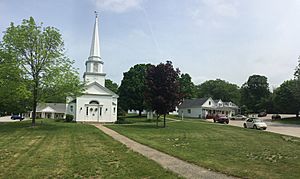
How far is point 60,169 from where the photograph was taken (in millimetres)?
9195

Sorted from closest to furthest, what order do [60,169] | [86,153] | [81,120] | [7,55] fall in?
[60,169]
[86,153]
[7,55]
[81,120]

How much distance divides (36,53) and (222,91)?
83232 millimetres

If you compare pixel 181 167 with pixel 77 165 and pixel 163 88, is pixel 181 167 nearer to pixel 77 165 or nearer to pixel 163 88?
pixel 77 165

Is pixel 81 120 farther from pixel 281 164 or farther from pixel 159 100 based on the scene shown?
pixel 281 164

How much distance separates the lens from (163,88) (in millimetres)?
28750

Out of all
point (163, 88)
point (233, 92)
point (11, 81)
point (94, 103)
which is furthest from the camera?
point (233, 92)

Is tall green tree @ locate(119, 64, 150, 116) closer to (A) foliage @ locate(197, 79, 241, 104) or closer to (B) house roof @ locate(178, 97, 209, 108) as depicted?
(B) house roof @ locate(178, 97, 209, 108)

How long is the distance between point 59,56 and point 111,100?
17.8 m

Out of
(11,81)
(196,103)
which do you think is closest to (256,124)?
(11,81)

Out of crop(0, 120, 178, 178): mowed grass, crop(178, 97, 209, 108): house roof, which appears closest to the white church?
crop(178, 97, 209, 108): house roof

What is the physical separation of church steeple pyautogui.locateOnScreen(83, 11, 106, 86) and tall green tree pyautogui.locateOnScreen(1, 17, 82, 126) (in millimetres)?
19587


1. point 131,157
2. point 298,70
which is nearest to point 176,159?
point 131,157

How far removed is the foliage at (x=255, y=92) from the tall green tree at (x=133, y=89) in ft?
130

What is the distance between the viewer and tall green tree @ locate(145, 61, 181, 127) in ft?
94.4
